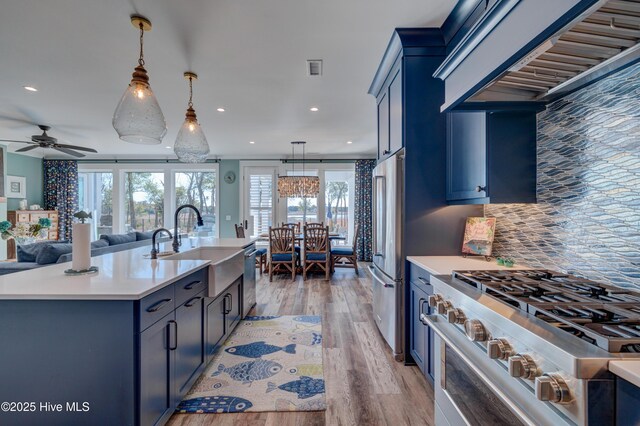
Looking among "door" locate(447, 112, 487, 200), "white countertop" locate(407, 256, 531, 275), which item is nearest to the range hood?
"door" locate(447, 112, 487, 200)

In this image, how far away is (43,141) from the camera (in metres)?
4.21

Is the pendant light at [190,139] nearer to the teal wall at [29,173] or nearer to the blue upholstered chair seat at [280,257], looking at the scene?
the blue upholstered chair seat at [280,257]

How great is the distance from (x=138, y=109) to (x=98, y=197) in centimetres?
690

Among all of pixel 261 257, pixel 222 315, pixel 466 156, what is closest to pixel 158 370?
pixel 222 315

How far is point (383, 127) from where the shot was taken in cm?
288

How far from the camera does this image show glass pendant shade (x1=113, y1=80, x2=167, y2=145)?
1.86 m

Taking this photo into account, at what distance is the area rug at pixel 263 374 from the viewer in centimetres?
182

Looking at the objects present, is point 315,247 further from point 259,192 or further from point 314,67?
point 314,67

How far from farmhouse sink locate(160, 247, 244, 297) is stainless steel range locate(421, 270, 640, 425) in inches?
59.2

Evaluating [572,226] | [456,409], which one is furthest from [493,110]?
[456,409]

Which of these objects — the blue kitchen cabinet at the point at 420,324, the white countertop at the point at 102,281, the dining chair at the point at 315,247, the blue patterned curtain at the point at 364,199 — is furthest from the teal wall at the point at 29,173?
the blue kitchen cabinet at the point at 420,324

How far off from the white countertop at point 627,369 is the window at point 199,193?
715cm

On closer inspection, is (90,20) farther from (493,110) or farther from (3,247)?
(3,247)

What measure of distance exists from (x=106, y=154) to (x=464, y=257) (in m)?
7.85
